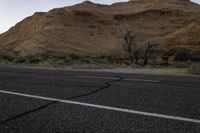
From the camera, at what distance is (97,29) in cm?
6800

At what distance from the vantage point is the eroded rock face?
55.5 m

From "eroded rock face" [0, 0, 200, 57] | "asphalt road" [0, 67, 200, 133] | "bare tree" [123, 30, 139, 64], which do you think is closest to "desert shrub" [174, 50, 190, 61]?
"bare tree" [123, 30, 139, 64]

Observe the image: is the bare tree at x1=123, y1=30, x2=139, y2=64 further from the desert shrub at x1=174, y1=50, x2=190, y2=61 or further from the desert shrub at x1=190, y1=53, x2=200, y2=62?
the desert shrub at x1=190, y1=53, x2=200, y2=62

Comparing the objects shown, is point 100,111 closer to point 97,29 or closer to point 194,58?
point 194,58

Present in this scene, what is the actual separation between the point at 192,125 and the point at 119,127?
965mm

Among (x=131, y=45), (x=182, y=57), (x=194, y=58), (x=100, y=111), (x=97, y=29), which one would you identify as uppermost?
(x=97, y=29)

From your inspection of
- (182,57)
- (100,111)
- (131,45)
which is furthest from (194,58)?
(100,111)

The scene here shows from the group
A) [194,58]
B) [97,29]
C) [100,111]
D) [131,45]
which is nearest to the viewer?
[100,111]

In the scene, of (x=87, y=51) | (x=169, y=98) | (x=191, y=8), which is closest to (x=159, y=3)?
(x=191, y=8)

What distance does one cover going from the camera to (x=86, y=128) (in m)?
4.82

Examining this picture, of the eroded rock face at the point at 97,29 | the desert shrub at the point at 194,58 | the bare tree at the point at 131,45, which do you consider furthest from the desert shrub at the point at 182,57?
the eroded rock face at the point at 97,29

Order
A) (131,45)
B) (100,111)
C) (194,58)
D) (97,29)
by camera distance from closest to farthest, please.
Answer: (100,111)
(131,45)
(194,58)
(97,29)

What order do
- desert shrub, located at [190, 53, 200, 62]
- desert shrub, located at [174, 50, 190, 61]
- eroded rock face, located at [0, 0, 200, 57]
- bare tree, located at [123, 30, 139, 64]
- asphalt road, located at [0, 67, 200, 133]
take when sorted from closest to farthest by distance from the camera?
asphalt road, located at [0, 67, 200, 133], bare tree, located at [123, 30, 139, 64], desert shrub, located at [190, 53, 200, 62], desert shrub, located at [174, 50, 190, 61], eroded rock face, located at [0, 0, 200, 57]

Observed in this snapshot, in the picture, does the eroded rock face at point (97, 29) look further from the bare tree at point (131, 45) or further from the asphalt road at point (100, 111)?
the asphalt road at point (100, 111)
